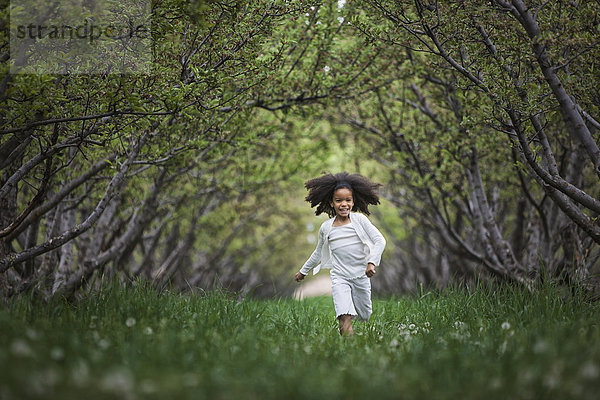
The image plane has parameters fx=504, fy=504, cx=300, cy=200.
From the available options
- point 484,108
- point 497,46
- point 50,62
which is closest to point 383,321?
point 484,108

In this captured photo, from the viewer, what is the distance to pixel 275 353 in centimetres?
373

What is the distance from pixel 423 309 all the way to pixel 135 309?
11.1 feet

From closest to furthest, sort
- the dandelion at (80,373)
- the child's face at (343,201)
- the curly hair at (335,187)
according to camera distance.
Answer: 1. the dandelion at (80,373)
2. the child's face at (343,201)
3. the curly hair at (335,187)

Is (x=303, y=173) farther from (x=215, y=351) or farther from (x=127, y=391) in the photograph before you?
(x=127, y=391)

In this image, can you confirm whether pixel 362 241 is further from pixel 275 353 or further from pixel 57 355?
pixel 57 355

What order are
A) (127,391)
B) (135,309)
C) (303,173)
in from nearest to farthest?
(127,391) → (135,309) → (303,173)

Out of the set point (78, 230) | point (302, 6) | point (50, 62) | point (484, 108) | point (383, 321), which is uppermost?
point (302, 6)

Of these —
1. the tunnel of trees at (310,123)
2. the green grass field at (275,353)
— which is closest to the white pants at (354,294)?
the green grass field at (275,353)

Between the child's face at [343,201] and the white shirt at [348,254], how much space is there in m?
0.19

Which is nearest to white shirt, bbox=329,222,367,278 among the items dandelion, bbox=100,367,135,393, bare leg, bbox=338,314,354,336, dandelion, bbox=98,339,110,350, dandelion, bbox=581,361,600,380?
bare leg, bbox=338,314,354,336

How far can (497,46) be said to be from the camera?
240 inches

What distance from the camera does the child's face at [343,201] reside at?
6.24m

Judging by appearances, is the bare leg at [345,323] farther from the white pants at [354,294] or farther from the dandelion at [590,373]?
the dandelion at [590,373]

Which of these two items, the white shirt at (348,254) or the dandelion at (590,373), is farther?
the white shirt at (348,254)
